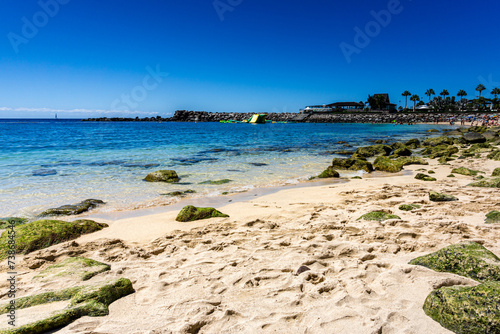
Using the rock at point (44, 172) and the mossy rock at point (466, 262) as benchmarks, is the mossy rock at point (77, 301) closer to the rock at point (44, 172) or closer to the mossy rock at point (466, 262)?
the mossy rock at point (466, 262)

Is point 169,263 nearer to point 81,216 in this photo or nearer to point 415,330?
point 415,330

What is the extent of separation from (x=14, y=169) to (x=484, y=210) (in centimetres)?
1756

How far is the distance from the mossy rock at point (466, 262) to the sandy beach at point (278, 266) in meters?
0.12

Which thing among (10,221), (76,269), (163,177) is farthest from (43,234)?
(163,177)

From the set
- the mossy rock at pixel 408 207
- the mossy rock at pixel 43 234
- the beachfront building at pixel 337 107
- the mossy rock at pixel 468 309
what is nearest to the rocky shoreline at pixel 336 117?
the beachfront building at pixel 337 107

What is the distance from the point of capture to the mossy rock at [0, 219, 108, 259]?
4.70 meters

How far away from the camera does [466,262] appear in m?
3.21

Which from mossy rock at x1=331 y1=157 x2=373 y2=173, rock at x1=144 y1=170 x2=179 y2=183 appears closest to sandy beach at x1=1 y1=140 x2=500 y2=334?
rock at x1=144 y1=170 x2=179 y2=183

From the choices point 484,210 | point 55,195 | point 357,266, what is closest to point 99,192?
point 55,195

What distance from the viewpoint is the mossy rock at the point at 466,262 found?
120 inches

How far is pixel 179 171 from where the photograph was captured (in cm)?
1304

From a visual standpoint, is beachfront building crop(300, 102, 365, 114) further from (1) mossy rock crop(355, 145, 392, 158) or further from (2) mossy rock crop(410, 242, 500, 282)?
(2) mossy rock crop(410, 242, 500, 282)

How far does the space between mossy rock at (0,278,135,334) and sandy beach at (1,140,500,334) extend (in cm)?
10

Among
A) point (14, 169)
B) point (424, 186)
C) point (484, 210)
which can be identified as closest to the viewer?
point (484, 210)
